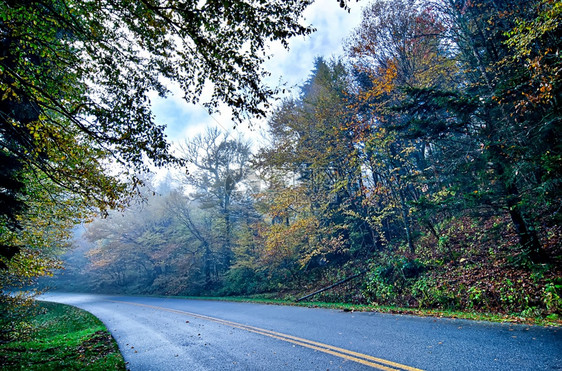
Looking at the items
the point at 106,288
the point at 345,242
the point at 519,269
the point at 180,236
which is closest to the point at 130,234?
the point at 180,236

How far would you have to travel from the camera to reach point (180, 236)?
25.6 m

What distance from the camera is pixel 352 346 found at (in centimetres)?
514

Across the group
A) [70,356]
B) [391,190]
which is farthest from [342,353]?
[391,190]

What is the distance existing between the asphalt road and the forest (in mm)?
2224

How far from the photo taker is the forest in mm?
6809

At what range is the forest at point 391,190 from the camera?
6.81 meters

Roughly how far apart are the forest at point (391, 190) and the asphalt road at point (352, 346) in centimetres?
222

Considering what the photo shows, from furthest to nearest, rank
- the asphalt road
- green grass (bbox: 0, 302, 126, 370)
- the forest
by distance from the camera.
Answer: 1. the forest
2. green grass (bbox: 0, 302, 126, 370)
3. the asphalt road

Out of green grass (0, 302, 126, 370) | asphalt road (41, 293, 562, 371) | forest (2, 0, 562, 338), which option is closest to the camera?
asphalt road (41, 293, 562, 371)

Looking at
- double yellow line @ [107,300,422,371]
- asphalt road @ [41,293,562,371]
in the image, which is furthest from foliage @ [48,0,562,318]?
double yellow line @ [107,300,422,371]

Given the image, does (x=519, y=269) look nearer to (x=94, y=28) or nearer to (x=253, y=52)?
(x=253, y=52)

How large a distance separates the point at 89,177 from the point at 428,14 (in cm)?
1588

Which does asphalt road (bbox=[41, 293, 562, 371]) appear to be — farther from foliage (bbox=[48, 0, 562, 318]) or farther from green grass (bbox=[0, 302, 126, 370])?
foliage (bbox=[48, 0, 562, 318])

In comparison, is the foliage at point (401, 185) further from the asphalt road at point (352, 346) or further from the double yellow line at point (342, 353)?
the double yellow line at point (342, 353)
